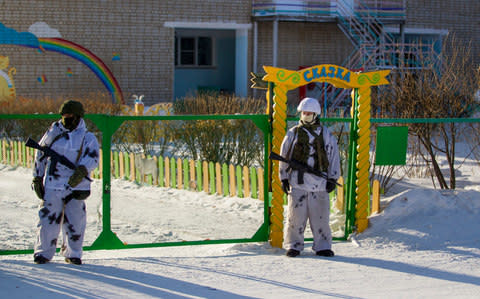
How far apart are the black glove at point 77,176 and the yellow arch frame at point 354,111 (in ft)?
6.46

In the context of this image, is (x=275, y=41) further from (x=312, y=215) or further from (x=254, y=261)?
(x=254, y=261)

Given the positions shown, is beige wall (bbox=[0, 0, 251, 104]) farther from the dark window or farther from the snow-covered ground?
the snow-covered ground

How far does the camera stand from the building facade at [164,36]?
2200cm

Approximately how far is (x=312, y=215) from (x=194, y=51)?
68.4 feet

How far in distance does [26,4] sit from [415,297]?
19440mm

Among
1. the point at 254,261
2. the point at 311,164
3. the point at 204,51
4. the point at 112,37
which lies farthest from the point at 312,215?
the point at 204,51

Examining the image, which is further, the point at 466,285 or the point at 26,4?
the point at 26,4

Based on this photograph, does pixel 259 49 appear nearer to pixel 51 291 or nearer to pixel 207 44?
pixel 207 44

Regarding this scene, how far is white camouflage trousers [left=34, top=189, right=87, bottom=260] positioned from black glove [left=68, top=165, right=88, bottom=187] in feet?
0.60

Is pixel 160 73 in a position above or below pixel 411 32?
below

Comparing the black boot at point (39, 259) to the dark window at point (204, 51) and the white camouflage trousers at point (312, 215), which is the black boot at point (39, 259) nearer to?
the white camouflage trousers at point (312, 215)

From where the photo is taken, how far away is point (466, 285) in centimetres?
557

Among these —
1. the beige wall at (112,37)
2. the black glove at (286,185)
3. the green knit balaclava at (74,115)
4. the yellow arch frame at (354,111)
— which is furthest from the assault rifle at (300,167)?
the beige wall at (112,37)

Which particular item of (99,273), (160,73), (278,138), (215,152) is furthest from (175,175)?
(160,73)
